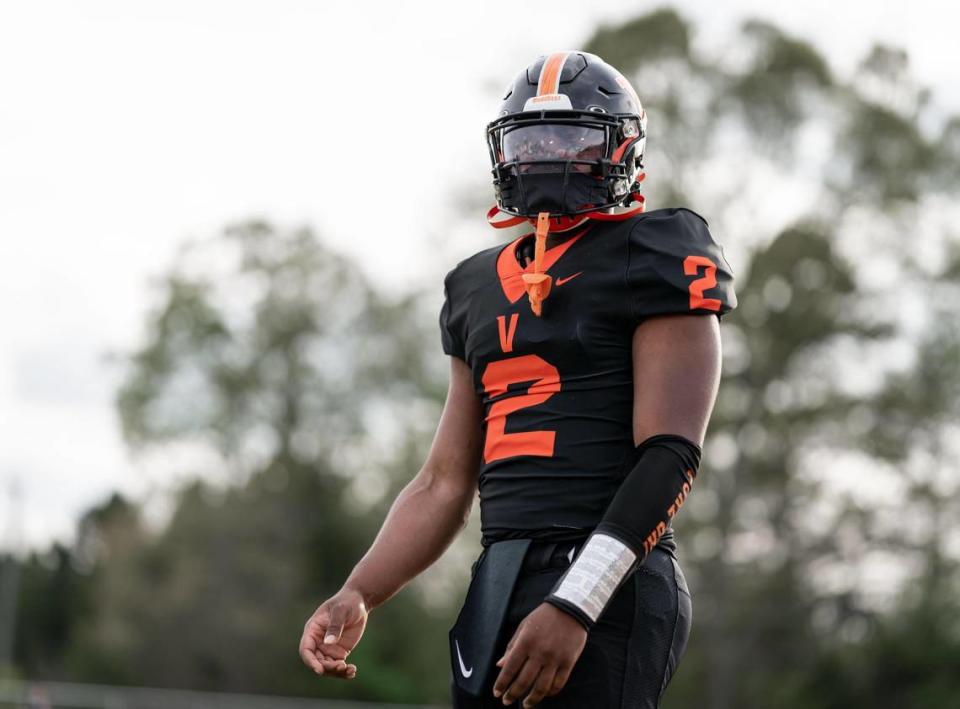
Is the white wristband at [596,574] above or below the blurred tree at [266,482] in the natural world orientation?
above

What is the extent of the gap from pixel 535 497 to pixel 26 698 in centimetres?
1690

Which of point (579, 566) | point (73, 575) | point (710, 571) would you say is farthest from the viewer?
point (73, 575)

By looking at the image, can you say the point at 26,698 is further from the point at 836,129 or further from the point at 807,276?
the point at 836,129

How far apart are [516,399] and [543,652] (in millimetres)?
748

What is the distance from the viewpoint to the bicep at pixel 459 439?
13.2 ft

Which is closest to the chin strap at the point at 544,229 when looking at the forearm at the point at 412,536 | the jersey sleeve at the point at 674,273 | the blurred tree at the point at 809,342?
the jersey sleeve at the point at 674,273

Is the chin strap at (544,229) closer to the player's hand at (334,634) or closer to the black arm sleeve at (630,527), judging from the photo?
the black arm sleeve at (630,527)

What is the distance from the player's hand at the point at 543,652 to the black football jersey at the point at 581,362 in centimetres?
33

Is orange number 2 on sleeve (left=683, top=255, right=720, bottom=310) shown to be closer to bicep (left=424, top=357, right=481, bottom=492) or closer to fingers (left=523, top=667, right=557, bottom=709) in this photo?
bicep (left=424, top=357, right=481, bottom=492)

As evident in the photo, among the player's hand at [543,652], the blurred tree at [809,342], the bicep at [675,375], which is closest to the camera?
the player's hand at [543,652]

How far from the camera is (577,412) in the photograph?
3502 millimetres

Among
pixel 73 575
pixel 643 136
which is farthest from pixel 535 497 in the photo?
pixel 73 575

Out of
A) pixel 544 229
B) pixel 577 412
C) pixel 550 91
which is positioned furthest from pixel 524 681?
pixel 550 91

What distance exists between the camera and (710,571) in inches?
1021
